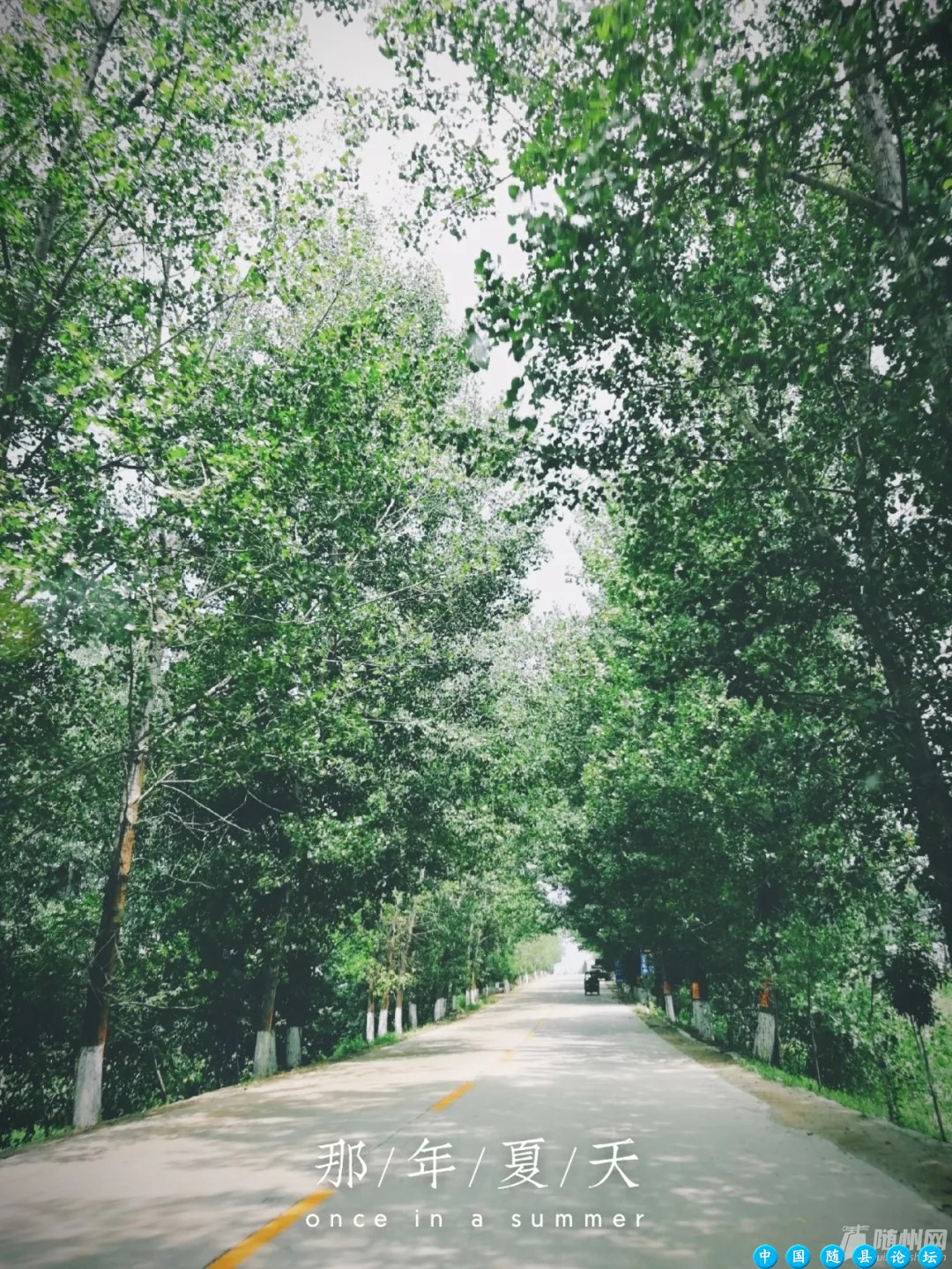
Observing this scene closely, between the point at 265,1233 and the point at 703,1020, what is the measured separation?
19.6 m

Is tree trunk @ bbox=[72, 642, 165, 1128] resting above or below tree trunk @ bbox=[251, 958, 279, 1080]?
above

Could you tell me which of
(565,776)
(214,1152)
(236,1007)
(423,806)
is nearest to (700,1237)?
(214,1152)

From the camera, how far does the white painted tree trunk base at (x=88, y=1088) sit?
11.1 metres

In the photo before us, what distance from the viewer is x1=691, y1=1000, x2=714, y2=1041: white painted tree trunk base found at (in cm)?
2117

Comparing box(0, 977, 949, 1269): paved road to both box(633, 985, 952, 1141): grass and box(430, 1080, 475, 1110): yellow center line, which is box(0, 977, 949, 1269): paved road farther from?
box(633, 985, 952, 1141): grass

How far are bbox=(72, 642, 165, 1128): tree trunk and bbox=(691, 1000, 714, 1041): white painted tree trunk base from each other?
15.7 metres

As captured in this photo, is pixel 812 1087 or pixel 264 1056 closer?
pixel 812 1087

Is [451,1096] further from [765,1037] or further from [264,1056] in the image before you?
[765,1037]

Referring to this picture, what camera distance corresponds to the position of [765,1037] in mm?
16641

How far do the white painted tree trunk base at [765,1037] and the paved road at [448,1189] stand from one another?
6595 mm

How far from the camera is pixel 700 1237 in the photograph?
488 cm

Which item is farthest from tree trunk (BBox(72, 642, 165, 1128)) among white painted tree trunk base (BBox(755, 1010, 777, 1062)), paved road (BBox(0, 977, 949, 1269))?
white painted tree trunk base (BBox(755, 1010, 777, 1062))

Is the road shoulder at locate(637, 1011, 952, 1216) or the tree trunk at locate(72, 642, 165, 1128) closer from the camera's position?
the road shoulder at locate(637, 1011, 952, 1216)

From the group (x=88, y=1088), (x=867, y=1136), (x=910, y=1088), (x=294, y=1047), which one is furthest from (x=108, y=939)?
(x=910, y=1088)
